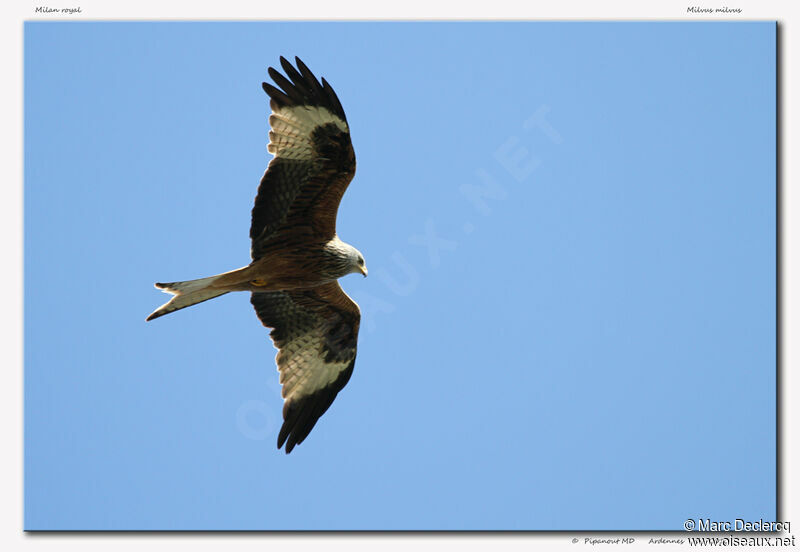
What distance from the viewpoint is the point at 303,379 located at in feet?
28.8

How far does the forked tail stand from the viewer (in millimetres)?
7717

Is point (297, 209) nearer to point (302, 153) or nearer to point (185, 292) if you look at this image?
point (302, 153)

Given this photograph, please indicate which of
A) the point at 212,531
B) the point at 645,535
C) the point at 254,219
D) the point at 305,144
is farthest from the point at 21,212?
the point at 645,535

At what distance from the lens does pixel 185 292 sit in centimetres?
774

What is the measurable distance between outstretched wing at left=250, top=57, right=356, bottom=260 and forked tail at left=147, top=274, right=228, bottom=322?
0.77 m

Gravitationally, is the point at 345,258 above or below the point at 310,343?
above

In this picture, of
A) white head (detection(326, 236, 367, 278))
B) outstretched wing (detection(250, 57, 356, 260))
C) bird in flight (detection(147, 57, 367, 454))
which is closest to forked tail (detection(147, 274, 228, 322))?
bird in flight (detection(147, 57, 367, 454))

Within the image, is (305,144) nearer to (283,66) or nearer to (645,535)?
(283,66)

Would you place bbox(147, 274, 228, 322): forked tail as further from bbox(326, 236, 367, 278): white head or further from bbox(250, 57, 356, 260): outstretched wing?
bbox(326, 236, 367, 278): white head

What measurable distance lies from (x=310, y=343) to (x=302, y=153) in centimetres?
220

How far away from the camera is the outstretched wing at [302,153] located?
7.62m

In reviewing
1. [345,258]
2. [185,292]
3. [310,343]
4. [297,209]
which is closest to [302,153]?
[297,209]

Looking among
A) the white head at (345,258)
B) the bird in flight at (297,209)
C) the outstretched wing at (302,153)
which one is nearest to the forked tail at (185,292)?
the bird in flight at (297,209)

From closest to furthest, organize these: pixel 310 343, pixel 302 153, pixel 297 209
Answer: pixel 302 153
pixel 297 209
pixel 310 343
